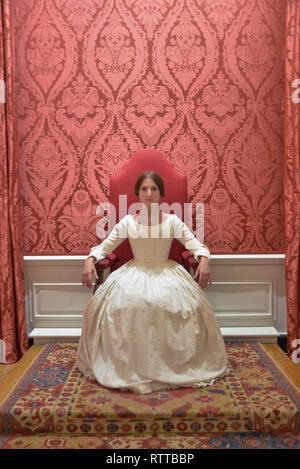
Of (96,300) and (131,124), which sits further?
(131,124)

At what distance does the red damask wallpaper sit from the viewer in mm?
3238

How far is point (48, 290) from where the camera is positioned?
3381mm

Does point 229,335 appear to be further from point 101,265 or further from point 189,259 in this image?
point 101,265

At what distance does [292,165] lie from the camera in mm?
3092

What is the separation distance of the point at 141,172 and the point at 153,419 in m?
1.81

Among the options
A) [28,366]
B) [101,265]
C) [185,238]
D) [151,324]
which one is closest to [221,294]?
[185,238]

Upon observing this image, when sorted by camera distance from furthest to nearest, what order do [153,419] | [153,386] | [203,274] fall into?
[203,274]
[153,386]
[153,419]

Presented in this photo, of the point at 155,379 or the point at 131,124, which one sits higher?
the point at 131,124

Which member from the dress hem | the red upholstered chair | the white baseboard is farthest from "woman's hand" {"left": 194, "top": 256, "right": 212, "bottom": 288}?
the white baseboard

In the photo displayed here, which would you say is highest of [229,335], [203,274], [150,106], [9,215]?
[150,106]

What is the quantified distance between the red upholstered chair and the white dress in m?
0.37
